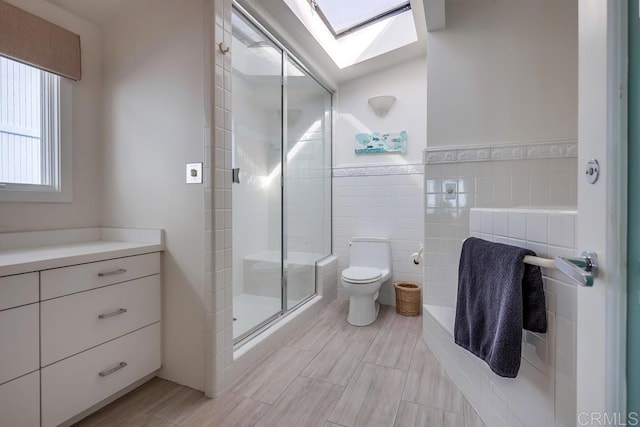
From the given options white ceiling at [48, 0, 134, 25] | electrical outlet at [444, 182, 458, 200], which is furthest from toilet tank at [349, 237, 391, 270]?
white ceiling at [48, 0, 134, 25]

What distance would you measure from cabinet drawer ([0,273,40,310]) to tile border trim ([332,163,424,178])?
247 centimetres

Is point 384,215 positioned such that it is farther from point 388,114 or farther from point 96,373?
point 96,373

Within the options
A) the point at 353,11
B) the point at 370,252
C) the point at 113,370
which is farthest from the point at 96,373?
the point at 353,11

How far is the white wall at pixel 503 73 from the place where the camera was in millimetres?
1842

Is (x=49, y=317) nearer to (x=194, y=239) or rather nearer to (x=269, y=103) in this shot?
(x=194, y=239)

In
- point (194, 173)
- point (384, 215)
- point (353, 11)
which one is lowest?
point (384, 215)

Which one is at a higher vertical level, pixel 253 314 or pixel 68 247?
pixel 68 247

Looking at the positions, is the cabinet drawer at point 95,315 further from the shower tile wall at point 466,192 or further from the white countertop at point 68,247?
the shower tile wall at point 466,192

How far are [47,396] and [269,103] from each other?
89.0 inches

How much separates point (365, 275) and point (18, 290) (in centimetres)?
207

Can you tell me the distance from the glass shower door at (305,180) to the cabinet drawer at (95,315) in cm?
114

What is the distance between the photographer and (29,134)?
63.8 inches

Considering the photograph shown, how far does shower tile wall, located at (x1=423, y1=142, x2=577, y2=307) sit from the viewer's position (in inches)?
73.0

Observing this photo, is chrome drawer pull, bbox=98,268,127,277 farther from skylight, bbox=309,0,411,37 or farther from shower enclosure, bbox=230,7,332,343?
skylight, bbox=309,0,411,37
